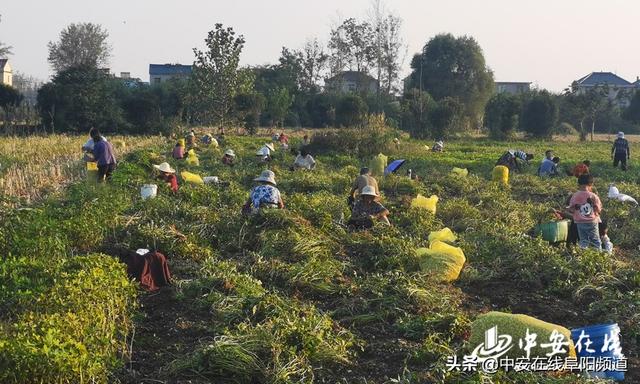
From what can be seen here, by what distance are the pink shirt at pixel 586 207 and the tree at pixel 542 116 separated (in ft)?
94.0

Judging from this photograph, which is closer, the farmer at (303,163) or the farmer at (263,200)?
the farmer at (263,200)

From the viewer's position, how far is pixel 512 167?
16.3 metres

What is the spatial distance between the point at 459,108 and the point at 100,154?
25346 millimetres

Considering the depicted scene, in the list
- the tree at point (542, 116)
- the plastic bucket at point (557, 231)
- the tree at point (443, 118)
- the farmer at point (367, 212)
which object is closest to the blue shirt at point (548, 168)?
the plastic bucket at point (557, 231)

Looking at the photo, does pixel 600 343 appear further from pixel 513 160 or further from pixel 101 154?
pixel 513 160

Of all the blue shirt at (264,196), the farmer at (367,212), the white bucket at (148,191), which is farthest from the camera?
the white bucket at (148,191)

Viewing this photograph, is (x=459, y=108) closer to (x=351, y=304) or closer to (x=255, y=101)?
(x=255, y=101)

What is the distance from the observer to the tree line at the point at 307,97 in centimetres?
2884

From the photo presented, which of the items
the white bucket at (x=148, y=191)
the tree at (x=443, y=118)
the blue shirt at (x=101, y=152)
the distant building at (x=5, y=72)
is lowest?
the white bucket at (x=148, y=191)

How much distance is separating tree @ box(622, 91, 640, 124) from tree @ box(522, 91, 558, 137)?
9.43 meters

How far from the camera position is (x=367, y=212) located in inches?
330

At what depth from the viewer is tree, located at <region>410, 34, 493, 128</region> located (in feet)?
143

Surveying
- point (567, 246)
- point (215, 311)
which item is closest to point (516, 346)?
point (215, 311)

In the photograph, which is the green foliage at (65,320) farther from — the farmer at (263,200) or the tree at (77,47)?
the tree at (77,47)
